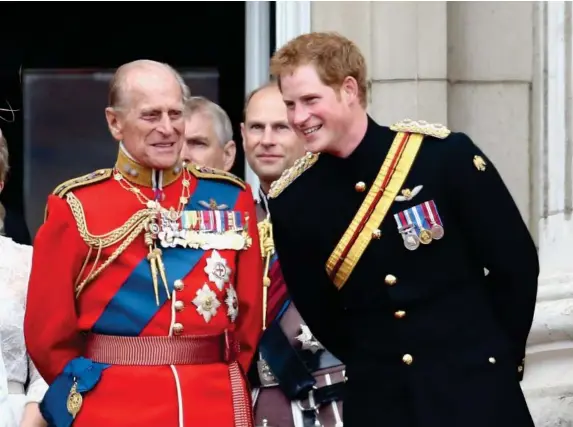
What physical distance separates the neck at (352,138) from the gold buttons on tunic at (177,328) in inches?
26.0

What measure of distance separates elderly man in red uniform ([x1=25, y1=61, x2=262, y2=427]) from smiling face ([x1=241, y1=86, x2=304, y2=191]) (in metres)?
0.77

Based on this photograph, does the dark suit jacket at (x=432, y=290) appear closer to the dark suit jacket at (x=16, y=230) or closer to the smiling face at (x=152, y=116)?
the smiling face at (x=152, y=116)

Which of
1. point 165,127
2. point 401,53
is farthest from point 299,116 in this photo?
point 401,53

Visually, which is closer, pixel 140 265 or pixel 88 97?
pixel 140 265

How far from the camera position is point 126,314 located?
16.2 ft

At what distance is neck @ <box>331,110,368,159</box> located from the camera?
470 centimetres

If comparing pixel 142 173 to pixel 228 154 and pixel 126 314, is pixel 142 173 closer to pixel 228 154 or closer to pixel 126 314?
pixel 126 314

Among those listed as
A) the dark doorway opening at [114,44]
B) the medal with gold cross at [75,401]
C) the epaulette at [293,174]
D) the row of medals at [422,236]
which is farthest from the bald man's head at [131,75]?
the dark doorway opening at [114,44]

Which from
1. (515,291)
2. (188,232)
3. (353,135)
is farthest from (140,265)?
(515,291)

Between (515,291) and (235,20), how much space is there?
13.3ft

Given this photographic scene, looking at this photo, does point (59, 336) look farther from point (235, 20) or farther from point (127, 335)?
point (235, 20)

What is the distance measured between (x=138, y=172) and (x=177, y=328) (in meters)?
0.47

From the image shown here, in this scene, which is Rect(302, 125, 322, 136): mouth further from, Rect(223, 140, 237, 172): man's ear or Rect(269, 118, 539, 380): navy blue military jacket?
Rect(223, 140, 237, 172): man's ear

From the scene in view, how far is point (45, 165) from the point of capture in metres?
8.68
